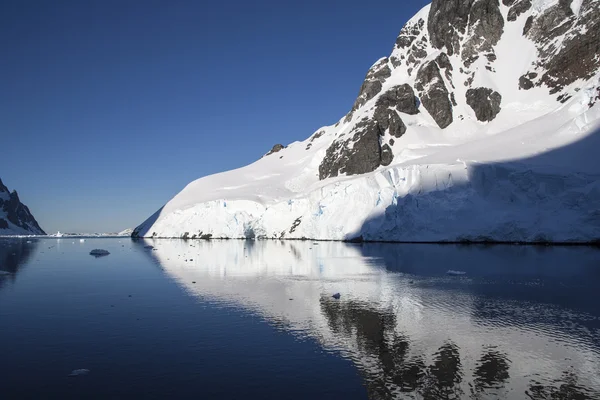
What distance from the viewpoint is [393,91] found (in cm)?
8762

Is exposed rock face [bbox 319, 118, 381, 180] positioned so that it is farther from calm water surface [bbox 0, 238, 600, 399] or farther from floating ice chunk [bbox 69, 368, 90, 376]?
floating ice chunk [bbox 69, 368, 90, 376]

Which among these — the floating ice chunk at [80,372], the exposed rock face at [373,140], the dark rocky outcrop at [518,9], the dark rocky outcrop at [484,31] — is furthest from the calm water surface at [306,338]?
the dark rocky outcrop at [518,9]

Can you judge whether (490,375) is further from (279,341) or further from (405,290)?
(405,290)

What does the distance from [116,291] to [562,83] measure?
74.3 metres

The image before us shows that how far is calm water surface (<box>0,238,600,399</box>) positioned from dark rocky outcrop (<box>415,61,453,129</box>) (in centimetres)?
6572

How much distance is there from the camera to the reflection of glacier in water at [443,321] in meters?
8.36

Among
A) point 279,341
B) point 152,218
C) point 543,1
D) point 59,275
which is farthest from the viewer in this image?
point 152,218

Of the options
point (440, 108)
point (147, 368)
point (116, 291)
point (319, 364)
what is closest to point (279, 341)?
point (319, 364)

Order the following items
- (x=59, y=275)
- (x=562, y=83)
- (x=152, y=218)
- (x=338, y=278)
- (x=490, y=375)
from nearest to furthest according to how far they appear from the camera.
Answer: (x=490, y=375) < (x=338, y=278) < (x=59, y=275) < (x=562, y=83) < (x=152, y=218)

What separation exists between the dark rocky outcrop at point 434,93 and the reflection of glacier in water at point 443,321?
2407 inches

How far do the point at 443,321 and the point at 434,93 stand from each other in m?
79.3

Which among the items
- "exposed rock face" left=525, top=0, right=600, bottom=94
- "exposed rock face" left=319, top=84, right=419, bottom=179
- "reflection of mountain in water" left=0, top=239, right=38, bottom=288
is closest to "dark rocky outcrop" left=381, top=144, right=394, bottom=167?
"exposed rock face" left=319, top=84, right=419, bottom=179

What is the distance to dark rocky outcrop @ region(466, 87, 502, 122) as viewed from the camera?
7888 centimetres

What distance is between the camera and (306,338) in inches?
448
